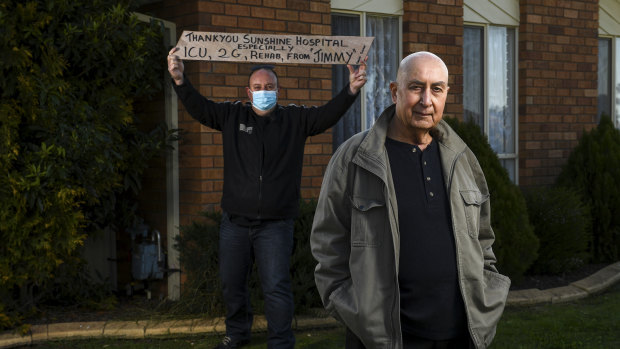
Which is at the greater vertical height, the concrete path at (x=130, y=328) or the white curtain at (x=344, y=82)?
the white curtain at (x=344, y=82)

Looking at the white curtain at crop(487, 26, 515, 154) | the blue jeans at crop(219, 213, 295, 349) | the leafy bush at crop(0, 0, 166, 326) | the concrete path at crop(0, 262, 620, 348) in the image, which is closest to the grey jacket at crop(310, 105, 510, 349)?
the blue jeans at crop(219, 213, 295, 349)

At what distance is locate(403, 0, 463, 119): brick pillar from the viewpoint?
833 cm

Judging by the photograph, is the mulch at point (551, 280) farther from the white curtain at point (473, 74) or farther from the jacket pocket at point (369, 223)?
the jacket pocket at point (369, 223)

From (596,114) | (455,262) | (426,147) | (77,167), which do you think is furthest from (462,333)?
(596,114)

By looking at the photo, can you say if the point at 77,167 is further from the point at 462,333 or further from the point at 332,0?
the point at 462,333

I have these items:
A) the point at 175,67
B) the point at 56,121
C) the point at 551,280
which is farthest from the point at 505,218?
the point at 56,121

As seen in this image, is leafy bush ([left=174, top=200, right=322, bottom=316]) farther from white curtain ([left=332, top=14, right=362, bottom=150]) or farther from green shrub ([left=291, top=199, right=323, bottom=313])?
white curtain ([left=332, top=14, right=362, bottom=150])

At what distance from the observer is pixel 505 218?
7586 mm

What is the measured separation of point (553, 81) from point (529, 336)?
15.0 feet

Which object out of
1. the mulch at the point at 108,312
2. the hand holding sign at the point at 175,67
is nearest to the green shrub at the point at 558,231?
the mulch at the point at 108,312

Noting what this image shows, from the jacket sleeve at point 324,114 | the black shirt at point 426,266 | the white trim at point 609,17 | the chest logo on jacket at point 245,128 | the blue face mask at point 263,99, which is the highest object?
the white trim at point 609,17

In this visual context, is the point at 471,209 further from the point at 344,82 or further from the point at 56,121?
the point at 344,82

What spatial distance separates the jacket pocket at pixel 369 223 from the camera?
2951 mm

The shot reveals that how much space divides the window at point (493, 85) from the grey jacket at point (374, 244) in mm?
6323
